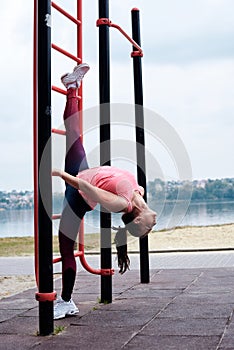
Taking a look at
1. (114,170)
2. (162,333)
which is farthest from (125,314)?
(114,170)

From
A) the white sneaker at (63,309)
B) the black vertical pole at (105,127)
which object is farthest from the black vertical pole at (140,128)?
the white sneaker at (63,309)

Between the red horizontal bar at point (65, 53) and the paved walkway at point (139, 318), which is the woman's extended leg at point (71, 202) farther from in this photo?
the paved walkway at point (139, 318)

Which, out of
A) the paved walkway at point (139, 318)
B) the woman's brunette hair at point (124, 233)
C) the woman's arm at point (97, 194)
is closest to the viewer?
the paved walkway at point (139, 318)

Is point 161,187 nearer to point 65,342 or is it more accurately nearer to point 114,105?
point 114,105

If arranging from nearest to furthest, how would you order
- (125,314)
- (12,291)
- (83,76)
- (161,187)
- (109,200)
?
(109,200)
(125,314)
(83,76)
(161,187)
(12,291)

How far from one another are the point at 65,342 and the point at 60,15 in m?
2.55

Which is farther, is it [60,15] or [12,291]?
[12,291]

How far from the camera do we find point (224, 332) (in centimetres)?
369

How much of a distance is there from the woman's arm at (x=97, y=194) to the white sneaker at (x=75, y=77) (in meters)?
1.10

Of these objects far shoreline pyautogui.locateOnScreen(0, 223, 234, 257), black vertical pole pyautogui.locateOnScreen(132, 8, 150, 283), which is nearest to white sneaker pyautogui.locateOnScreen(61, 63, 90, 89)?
black vertical pole pyautogui.locateOnScreen(132, 8, 150, 283)

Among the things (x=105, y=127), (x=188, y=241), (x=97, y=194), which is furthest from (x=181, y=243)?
(x=97, y=194)

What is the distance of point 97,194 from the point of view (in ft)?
13.2

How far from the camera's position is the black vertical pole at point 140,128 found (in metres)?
5.98

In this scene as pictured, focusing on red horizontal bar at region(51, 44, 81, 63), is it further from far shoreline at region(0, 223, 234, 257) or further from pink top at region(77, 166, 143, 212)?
far shoreline at region(0, 223, 234, 257)
